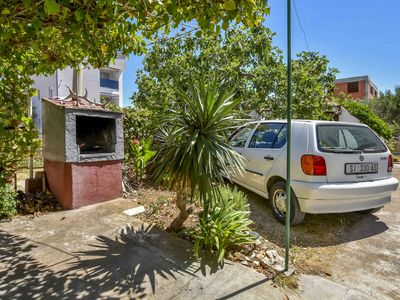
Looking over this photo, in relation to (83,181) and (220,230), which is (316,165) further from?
(83,181)

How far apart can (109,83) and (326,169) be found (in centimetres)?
2446

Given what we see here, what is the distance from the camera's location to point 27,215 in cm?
471

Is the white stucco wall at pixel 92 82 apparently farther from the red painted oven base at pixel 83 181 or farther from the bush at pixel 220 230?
the bush at pixel 220 230

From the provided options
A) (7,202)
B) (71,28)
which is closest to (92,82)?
(7,202)

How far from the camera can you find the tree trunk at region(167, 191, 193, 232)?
382cm

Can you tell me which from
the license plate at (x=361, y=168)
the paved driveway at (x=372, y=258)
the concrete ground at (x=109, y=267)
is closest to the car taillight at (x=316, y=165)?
the license plate at (x=361, y=168)

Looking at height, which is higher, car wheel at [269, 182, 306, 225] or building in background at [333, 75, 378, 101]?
building in background at [333, 75, 378, 101]

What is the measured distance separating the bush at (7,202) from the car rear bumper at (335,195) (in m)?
4.51

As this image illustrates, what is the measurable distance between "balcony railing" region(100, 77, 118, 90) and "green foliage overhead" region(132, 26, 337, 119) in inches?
624

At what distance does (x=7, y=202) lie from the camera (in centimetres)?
449

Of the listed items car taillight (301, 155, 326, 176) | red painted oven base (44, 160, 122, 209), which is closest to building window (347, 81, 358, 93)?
car taillight (301, 155, 326, 176)

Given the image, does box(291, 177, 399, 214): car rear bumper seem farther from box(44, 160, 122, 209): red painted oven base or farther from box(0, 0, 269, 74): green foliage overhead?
box(44, 160, 122, 209): red painted oven base

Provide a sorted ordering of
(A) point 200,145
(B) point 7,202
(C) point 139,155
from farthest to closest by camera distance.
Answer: (C) point 139,155, (B) point 7,202, (A) point 200,145

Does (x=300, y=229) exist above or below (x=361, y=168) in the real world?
below
